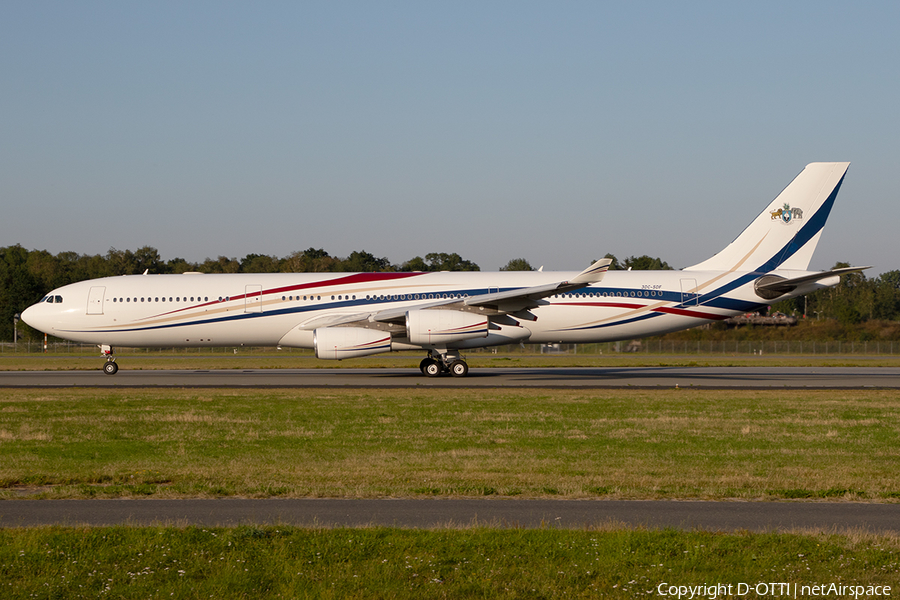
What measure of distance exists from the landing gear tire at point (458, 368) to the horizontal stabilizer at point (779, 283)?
38.3ft

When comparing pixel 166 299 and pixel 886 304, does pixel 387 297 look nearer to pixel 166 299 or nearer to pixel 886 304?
pixel 166 299

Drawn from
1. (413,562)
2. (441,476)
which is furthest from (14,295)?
(413,562)

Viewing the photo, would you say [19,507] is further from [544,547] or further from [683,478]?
[683,478]

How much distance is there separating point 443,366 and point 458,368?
630mm

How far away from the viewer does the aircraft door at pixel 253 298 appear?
3066cm

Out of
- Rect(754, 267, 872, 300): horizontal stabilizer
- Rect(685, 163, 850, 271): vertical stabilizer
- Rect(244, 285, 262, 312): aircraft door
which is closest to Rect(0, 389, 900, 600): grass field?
Rect(754, 267, 872, 300): horizontal stabilizer

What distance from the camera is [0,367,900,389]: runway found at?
87.6 feet

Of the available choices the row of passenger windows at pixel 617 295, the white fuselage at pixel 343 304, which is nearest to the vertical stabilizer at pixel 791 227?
the white fuselage at pixel 343 304

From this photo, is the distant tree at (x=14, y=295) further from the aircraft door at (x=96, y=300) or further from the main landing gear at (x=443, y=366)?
the main landing gear at (x=443, y=366)

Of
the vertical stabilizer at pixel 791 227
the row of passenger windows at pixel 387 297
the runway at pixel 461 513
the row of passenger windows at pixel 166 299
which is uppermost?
the vertical stabilizer at pixel 791 227

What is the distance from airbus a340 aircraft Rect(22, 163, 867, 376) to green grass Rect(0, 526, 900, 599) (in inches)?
873

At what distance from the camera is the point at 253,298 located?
30750 millimetres

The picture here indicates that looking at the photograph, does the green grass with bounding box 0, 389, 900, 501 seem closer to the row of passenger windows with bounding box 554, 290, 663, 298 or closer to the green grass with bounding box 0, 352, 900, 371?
the row of passenger windows with bounding box 554, 290, 663, 298

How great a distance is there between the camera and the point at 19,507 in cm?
912
